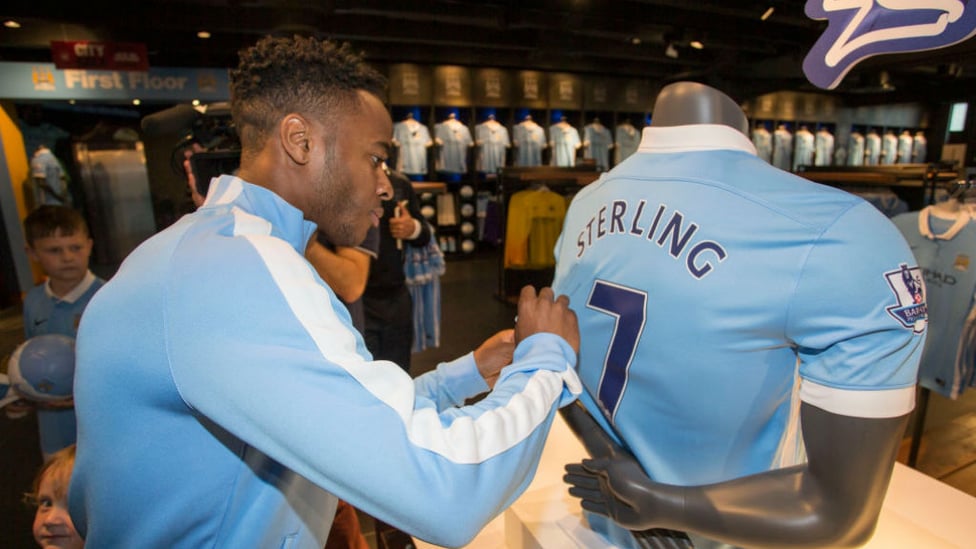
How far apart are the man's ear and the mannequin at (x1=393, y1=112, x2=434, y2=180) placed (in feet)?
23.8

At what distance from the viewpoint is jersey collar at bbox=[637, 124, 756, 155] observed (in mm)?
957

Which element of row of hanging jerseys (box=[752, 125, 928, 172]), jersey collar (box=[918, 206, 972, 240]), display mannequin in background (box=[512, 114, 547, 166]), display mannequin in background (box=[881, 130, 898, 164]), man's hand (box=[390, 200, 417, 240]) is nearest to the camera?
jersey collar (box=[918, 206, 972, 240])

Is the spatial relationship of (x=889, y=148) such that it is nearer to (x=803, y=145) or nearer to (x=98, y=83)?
(x=803, y=145)

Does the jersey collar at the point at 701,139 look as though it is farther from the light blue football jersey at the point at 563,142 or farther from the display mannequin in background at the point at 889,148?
the display mannequin in background at the point at 889,148

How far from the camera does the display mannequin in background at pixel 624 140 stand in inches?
380

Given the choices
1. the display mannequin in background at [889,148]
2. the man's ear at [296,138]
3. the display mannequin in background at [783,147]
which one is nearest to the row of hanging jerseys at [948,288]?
the man's ear at [296,138]

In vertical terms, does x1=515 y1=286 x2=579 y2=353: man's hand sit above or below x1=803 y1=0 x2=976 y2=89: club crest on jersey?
below

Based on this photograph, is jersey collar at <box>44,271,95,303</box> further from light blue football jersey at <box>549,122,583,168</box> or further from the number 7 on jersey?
light blue football jersey at <box>549,122,583,168</box>

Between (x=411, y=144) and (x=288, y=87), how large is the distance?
7376 mm

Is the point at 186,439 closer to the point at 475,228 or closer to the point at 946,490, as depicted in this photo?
the point at 946,490

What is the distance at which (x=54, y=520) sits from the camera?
1.38 meters

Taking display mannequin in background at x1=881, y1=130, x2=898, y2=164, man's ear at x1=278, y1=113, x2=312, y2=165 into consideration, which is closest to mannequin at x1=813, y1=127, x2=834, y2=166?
display mannequin in background at x1=881, y1=130, x2=898, y2=164

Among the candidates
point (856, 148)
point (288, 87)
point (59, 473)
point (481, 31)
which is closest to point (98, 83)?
point (481, 31)

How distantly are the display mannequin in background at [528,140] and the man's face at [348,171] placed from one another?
813 cm
